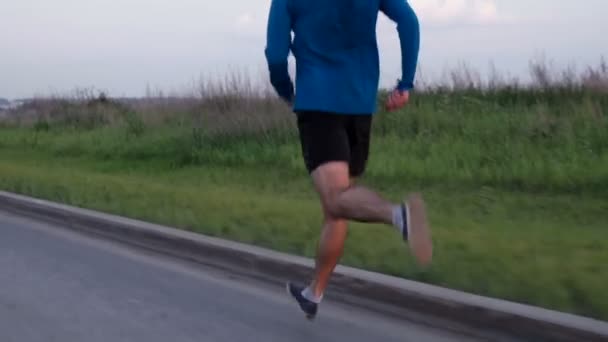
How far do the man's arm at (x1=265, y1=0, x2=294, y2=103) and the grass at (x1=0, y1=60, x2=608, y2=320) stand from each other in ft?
6.36

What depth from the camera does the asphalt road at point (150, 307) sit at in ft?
21.3

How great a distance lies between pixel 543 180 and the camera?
38.2 feet

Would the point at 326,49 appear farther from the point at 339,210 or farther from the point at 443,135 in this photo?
the point at 443,135

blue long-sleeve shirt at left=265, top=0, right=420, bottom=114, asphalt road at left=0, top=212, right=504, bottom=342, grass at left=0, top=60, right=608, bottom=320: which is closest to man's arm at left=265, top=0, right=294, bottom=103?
blue long-sleeve shirt at left=265, top=0, right=420, bottom=114


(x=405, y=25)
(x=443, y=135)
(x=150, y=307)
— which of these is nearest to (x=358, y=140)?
(x=405, y=25)

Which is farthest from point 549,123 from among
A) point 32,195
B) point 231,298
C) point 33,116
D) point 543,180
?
point 33,116

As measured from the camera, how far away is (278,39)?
5824 millimetres

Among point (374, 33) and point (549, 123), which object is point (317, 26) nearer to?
point (374, 33)

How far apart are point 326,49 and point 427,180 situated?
6.91 meters

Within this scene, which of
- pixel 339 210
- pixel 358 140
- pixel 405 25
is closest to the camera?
pixel 339 210

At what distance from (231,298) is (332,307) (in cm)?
82

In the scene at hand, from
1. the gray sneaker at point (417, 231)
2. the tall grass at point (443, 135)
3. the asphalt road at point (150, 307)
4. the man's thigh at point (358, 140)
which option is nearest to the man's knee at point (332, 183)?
the man's thigh at point (358, 140)

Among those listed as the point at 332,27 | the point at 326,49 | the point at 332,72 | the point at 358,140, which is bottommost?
the point at 358,140

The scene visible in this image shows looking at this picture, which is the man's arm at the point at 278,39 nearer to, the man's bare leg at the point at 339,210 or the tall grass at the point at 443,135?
the man's bare leg at the point at 339,210
